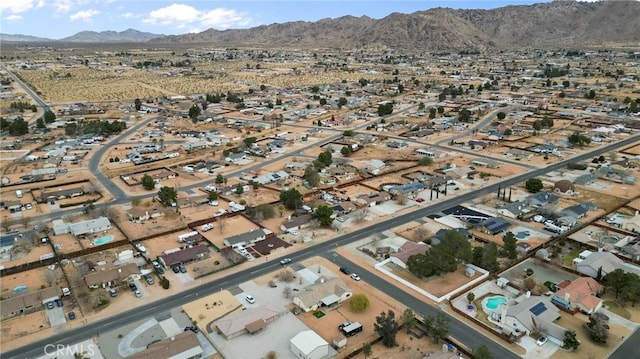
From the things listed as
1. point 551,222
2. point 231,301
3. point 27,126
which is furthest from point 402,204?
point 27,126

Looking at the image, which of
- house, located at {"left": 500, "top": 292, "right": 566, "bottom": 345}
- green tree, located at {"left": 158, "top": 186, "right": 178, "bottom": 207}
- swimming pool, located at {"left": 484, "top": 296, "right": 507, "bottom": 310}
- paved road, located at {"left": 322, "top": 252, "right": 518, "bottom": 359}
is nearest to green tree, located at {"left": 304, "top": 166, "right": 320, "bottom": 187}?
green tree, located at {"left": 158, "top": 186, "right": 178, "bottom": 207}

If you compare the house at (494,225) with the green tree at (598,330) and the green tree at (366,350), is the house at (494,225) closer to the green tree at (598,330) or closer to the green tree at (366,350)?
the green tree at (598,330)

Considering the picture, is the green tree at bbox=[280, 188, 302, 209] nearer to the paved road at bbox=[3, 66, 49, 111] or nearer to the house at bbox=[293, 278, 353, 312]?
the house at bbox=[293, 278, 353, 312]

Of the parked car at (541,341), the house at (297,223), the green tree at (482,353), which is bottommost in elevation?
the parked car at (541,341)

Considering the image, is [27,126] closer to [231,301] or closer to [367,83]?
[231,301]

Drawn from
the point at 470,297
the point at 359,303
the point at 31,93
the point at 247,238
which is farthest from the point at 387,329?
the point at 31,93

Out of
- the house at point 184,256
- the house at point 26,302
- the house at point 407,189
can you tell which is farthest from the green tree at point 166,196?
the house at point 407,189

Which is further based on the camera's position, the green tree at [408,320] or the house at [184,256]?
the house at [184,256]
